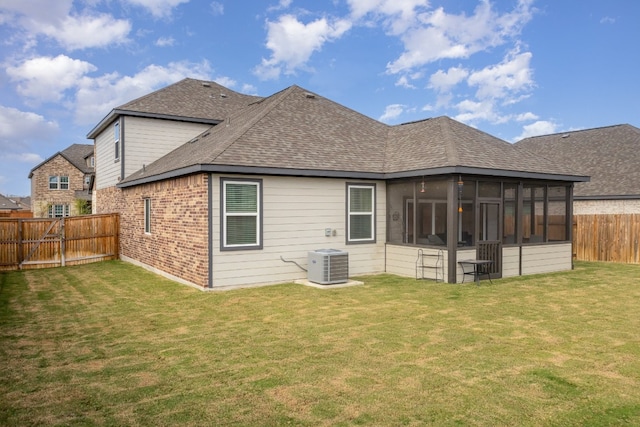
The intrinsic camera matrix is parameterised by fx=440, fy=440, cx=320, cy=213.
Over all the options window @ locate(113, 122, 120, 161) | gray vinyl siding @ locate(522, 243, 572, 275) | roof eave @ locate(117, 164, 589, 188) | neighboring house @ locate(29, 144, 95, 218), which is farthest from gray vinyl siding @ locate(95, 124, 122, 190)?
neighboring house @ locate(29, 144, 95, 218)

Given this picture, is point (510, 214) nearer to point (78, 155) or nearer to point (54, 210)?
point (54, 210)

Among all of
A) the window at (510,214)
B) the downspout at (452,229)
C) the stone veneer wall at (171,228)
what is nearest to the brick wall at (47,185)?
the stone veneer wall at (171,228)

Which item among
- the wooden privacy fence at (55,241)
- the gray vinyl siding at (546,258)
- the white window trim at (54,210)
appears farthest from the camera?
the white window trim at (54,210)

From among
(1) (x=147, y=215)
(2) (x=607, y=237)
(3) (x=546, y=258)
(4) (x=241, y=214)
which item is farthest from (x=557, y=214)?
(1) (x=147, y=215)

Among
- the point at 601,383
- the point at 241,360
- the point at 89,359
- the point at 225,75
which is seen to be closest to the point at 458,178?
the point at 601,383

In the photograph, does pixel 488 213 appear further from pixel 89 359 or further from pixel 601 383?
pixel 89 359

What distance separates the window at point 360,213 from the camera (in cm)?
1238

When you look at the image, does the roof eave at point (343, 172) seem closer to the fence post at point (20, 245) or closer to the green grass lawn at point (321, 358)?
the green grass lawn at point (321, 358)

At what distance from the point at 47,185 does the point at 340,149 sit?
37796 mm

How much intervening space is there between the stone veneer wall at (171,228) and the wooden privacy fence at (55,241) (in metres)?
0.70

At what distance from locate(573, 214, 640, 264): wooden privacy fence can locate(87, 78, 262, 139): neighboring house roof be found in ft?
51.1

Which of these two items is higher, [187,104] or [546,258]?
[187,104]

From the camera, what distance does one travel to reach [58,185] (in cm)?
4109

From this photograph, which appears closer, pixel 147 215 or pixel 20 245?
pixel 147 215
